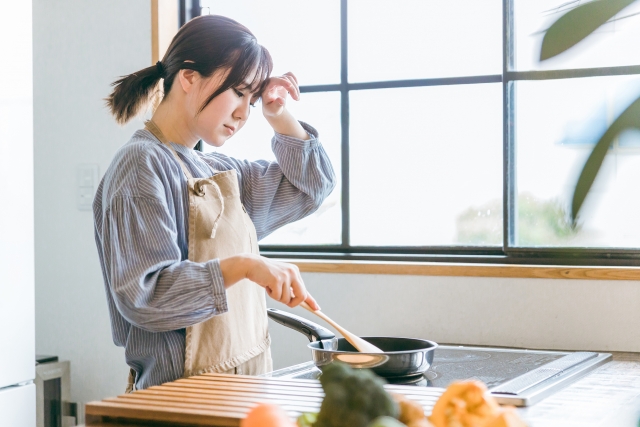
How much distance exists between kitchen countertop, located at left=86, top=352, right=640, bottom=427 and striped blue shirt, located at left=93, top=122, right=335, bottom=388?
252 millimetres

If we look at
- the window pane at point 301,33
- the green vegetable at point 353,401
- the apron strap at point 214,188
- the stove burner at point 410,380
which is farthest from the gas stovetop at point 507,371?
the window pane at point 301,33

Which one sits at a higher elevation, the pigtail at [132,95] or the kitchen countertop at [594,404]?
the pigtail at [132,95]

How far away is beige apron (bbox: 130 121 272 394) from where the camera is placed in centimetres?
123

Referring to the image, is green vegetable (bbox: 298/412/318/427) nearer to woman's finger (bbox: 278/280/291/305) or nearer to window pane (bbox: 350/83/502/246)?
woman's finger (bbox: 278/280/291/305)

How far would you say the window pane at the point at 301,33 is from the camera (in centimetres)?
217

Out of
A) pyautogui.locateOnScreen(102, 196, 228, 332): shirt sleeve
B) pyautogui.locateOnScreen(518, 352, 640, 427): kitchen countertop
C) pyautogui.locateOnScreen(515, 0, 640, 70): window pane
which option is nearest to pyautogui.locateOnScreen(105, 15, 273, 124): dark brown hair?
pyautogui.locateOnScreen(102, 196, 228, 332): shirt sleeve

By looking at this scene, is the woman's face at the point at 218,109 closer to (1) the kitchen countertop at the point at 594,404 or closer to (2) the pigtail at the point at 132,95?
(2) the pigtail at the point at 132,95

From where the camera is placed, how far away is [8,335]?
1.72m

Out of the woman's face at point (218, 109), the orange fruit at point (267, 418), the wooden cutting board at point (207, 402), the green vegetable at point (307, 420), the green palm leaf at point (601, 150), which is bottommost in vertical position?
the wooden cutting board at point (207, 402)

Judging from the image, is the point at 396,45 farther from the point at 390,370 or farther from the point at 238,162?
the point at 390,370

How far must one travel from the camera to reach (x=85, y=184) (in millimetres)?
2266

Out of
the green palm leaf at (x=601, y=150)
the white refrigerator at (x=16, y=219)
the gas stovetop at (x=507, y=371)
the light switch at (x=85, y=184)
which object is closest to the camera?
the green palm leaf at (x=601, y=150)

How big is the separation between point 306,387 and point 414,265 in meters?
0.94

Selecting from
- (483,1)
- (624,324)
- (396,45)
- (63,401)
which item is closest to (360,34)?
(396,45)
